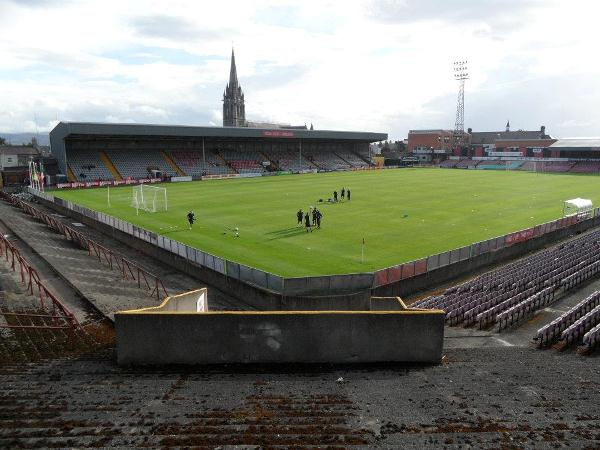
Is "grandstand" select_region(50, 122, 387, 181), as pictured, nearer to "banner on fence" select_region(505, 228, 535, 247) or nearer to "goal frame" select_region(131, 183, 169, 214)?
"goal frame" select_region(131, 183, 169, 214)

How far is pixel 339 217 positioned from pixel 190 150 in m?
50.9

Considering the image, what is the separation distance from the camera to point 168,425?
8922mm

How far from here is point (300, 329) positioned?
11.8 metres

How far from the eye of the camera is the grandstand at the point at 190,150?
66125 mm

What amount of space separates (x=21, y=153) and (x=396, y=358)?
91019 millimetres

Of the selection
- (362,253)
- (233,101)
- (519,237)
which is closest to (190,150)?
(362,253)

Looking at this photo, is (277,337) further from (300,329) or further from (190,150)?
(190,150)

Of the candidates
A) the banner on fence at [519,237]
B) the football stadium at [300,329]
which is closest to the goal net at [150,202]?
the football stadium at [300,329]

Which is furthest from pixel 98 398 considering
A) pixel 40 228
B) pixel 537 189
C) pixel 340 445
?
pixel 537 189

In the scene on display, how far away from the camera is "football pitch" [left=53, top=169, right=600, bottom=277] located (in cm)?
2606

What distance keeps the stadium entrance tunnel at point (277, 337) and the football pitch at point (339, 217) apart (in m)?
10.6

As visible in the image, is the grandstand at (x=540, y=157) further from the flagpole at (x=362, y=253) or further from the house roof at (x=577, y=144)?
the flagpole at (x=362, y=253)

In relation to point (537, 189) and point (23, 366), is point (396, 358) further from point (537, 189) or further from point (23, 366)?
point (537, 189)

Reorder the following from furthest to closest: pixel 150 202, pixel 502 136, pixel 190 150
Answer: pixel 502 136 < pixel 190 150 < pixel 150 202
